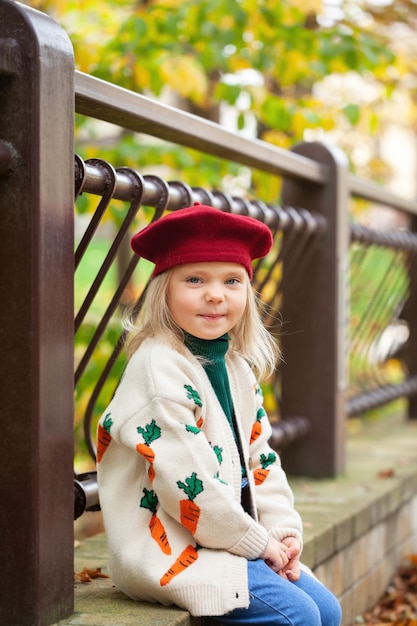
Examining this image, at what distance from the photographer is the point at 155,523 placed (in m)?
2.31

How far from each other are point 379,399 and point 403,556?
1.20m

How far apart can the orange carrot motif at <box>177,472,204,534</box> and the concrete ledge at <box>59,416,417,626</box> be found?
212 mm

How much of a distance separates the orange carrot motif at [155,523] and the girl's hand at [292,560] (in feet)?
1.05

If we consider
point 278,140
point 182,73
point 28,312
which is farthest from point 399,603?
point 278,140

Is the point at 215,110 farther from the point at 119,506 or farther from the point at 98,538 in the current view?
the point at 119,506

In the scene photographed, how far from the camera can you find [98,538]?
3.28 metres

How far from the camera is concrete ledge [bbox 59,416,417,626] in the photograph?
2.33 m

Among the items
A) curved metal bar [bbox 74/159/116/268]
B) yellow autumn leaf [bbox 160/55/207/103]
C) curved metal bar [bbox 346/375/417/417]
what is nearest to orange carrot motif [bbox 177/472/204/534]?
curved metal bar [bbox 74/159/116/268]

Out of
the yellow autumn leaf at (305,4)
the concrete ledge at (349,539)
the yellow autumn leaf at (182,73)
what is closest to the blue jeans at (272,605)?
the concrete ledge at (349,539)

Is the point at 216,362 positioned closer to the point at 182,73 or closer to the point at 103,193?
the point at 103,193

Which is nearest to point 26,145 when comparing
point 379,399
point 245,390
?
point 245,390

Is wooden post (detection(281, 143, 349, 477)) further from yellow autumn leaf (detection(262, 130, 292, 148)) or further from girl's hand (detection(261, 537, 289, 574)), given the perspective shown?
yellow autumn leaf (detection(262, 130, 292, 148))

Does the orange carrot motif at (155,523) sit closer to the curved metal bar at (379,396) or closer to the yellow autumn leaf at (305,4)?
the curved metal bar at (379,396)

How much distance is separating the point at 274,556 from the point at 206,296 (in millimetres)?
627
